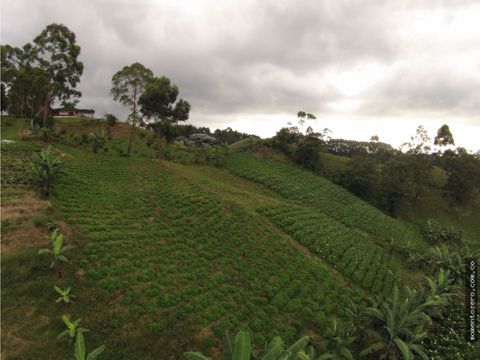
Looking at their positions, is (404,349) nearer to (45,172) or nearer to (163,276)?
(163,276)

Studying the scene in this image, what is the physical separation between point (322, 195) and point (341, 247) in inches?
626

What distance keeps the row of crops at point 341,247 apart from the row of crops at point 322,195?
4.66 metres

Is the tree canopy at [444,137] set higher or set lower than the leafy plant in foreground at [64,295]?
higher

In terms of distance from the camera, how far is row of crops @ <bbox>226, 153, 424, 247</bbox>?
3644cm

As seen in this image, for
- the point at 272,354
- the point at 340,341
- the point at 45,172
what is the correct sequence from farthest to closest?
the point at 45,172 → the point at 340,341 → the point at 272,354

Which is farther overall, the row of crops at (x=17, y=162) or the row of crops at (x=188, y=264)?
Answer: the row of crops at (x=17, y=162)

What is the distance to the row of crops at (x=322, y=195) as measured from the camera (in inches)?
1435

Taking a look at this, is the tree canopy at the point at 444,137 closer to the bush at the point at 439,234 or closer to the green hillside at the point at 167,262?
the bush at the point at 439,234

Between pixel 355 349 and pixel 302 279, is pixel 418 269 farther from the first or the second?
pixel 355 349

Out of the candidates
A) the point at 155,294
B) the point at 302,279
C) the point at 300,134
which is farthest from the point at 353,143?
the point at 155,294

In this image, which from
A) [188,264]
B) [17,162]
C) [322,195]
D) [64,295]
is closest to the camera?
[64,295]

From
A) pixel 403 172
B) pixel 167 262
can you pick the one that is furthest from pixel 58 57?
pixel 403 172

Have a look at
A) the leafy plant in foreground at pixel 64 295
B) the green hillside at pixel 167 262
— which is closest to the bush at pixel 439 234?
the green hillside at pixel 167 262

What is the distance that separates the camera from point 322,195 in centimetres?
4194
